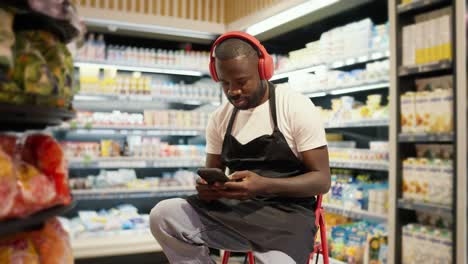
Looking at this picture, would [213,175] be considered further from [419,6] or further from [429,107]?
[419,6]

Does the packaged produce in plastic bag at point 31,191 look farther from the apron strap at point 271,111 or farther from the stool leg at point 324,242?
the stool leg at point 324,242

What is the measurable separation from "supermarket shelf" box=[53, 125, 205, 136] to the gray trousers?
8.19ft

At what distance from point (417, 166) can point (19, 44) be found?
2.44 metres

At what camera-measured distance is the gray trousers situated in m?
1.88

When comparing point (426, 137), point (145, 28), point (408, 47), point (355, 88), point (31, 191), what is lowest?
point (31, 191)

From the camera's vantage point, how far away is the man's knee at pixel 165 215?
1.91 m

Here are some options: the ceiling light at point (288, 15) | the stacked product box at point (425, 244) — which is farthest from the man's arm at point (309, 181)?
the ceiling light at point (288, 15)

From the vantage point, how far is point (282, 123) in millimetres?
2061

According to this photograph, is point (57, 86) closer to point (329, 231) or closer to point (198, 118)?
point (329, 231)

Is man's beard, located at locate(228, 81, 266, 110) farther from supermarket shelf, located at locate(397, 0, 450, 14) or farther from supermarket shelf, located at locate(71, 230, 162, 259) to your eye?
supermarket shelf, located at locate(71, 230, 162, 259)

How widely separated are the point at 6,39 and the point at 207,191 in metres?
1.09

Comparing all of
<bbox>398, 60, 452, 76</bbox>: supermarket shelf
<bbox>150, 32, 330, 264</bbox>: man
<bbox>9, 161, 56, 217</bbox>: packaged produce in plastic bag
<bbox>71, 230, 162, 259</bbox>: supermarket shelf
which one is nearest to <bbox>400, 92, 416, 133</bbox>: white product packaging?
<bbox>398, 60, 452, 76</bbox>: supermarket shelf

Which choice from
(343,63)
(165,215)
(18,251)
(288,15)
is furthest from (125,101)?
(18,251)

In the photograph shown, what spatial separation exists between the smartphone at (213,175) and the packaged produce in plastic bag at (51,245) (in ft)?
2.16
